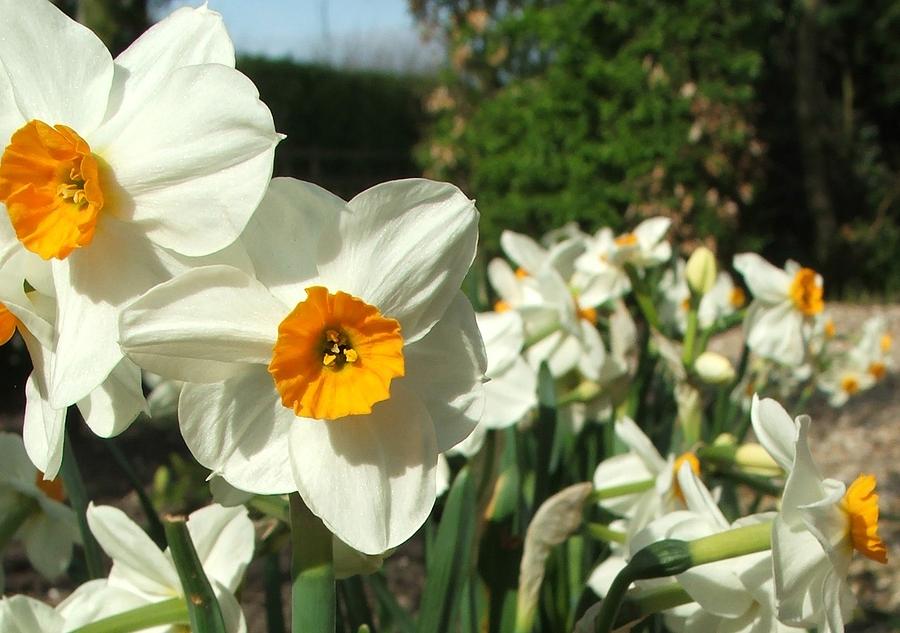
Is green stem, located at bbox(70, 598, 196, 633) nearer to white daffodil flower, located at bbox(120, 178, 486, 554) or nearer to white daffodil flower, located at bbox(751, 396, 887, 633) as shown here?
white daffodil flower, located at bbox(120, 178, 486, 554)

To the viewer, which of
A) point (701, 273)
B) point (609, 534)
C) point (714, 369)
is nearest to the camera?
point (609, 534)

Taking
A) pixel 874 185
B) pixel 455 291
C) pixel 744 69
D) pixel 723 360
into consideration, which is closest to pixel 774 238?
pixel 874 185

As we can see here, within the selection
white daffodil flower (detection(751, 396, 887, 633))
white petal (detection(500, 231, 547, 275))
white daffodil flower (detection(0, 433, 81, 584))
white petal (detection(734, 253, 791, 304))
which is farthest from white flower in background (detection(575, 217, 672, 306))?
white daffodil flower (detection(0, 433, 81, 584))

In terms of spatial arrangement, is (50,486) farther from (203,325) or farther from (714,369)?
(714,369)

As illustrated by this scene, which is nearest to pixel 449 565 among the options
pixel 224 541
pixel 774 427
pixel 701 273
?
pixel 224 541

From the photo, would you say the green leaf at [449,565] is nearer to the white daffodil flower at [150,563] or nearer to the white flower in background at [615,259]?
the white daffodil flower at [150,563]

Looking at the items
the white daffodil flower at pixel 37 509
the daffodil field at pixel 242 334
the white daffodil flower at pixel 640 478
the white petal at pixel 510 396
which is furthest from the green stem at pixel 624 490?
the white daffodil flower at pixel 37 509

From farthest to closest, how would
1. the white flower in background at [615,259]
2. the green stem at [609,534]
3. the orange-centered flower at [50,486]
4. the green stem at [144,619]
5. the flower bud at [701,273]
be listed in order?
the white flower in background at [615,259] < the flower bud at [701,273] < the green stem at [609,534] < the orange-centered flower at [50,486] < the green stem at [144,619]
